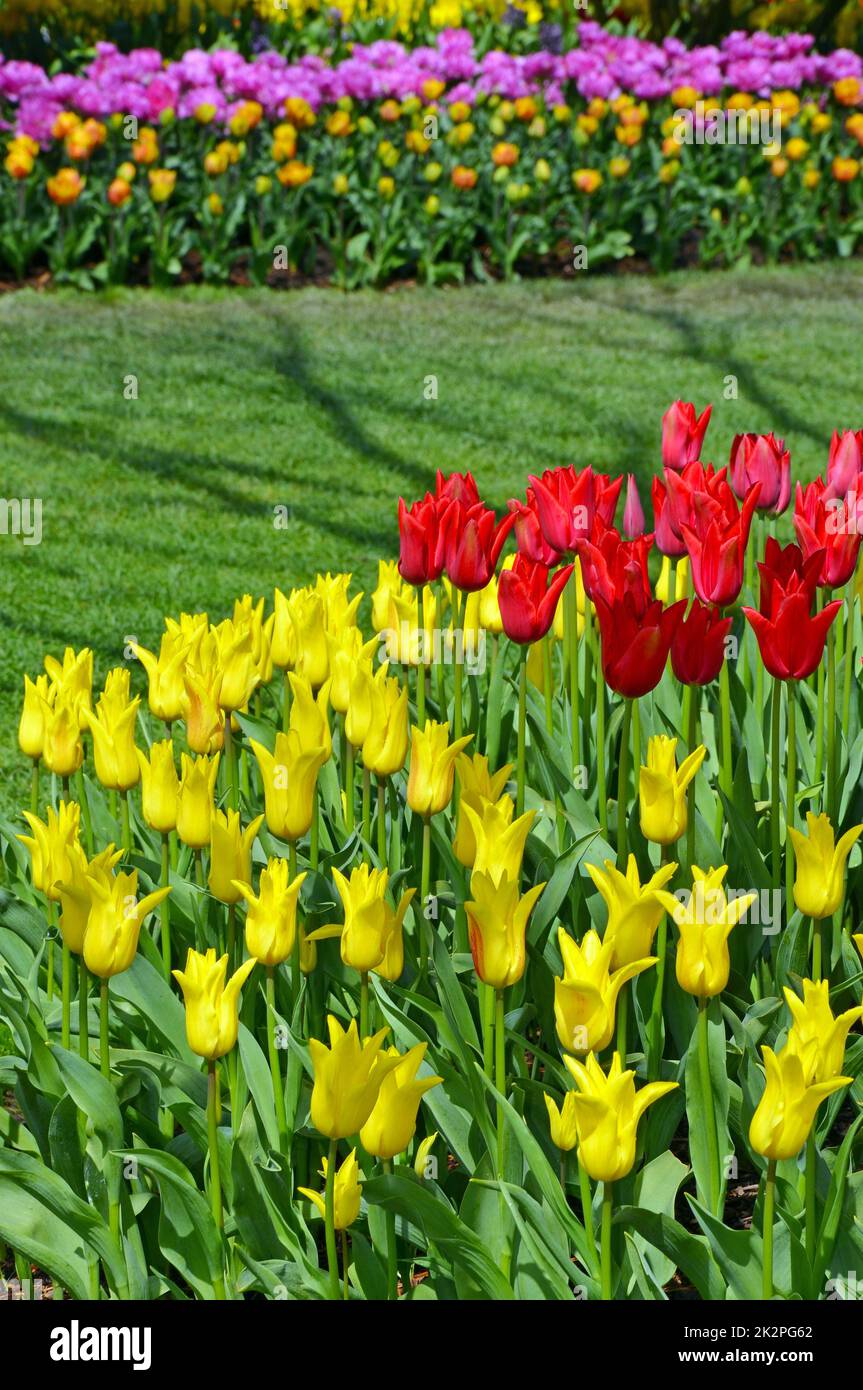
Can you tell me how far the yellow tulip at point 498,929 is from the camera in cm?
181

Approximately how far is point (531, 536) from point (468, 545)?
174mm

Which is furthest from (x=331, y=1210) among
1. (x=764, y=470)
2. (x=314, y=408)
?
(x=314, y=408)

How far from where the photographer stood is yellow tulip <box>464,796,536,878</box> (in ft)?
6.34

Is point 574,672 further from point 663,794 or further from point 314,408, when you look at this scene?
point 314,408

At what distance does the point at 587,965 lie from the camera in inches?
68.9

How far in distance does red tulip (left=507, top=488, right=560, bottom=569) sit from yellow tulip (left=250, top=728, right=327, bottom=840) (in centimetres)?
73

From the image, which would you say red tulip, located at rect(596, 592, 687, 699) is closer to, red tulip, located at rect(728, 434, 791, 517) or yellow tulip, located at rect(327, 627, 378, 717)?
yellow tulip, located at rect(327, 627, 378, 717)

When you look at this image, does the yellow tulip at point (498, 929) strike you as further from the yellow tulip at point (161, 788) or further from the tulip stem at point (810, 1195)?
the yellow tulip at point (161, 788)

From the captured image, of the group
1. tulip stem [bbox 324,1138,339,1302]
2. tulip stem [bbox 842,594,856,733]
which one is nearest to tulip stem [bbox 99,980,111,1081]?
tulip stem [bbox 324,1138,339,1302]

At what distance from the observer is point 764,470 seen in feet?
9.46

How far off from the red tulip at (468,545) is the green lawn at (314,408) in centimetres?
191

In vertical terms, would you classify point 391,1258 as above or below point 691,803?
below

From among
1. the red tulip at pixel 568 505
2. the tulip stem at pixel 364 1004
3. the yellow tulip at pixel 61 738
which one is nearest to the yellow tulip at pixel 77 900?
the tulip stem at pixel 364 1004
